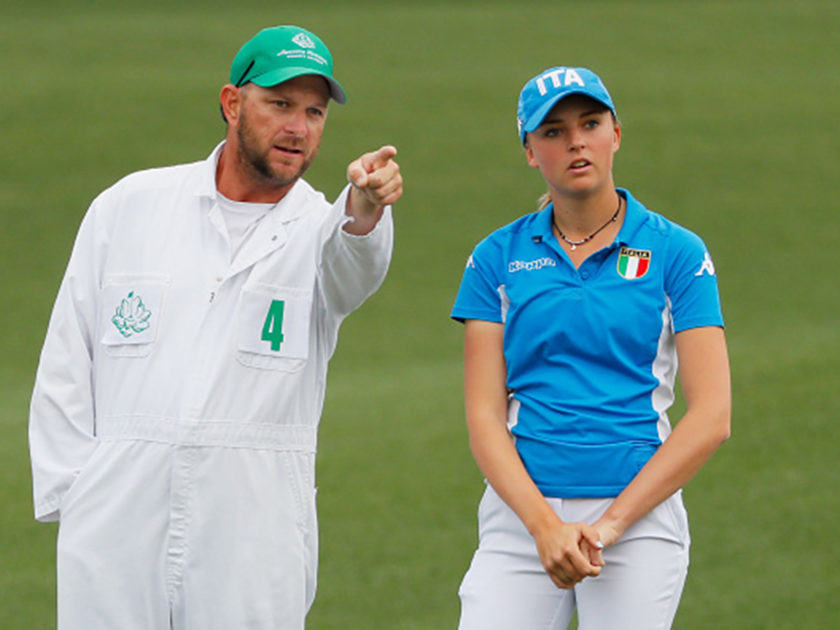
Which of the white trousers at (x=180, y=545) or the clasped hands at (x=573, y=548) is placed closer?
the clasped hands at (x=573, y=548)

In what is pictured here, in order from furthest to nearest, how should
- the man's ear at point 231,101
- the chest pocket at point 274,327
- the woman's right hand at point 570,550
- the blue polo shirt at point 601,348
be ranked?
the man's ear at point 231,101
the chest pocket at point 274,327
the blue polo shirt at point 601,348
the woman's right hand at point 570,550

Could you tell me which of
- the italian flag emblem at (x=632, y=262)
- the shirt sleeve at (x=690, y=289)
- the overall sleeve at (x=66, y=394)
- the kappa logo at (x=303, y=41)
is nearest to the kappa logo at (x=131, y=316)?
the overall sleeve at (x=66, y=394)

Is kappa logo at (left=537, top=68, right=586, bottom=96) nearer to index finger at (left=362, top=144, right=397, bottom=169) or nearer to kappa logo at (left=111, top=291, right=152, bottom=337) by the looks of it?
index finger at (left=362, top=144, right=397, bottom=169)

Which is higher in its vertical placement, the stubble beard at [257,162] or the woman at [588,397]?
the stubble beard at [257,162]

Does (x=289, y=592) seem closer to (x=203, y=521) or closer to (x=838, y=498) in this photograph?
(x=203, y=521)

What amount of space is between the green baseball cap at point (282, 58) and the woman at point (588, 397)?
0.49 meters

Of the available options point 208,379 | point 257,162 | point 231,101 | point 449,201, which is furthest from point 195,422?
point 449,201

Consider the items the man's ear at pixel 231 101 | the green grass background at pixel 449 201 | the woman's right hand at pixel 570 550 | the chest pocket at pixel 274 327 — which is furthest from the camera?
the green grass background at pixel 449 201

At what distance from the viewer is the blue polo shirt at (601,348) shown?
2.96 m

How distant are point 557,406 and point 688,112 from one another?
1771 centimetres

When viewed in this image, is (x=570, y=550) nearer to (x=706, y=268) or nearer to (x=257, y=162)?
(x=706, y=268)

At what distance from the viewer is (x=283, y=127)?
315 centimetres

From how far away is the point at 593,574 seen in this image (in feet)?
9.36

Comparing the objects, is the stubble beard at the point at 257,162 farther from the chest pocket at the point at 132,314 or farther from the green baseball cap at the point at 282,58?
the chest pocket at the point at 132,314
